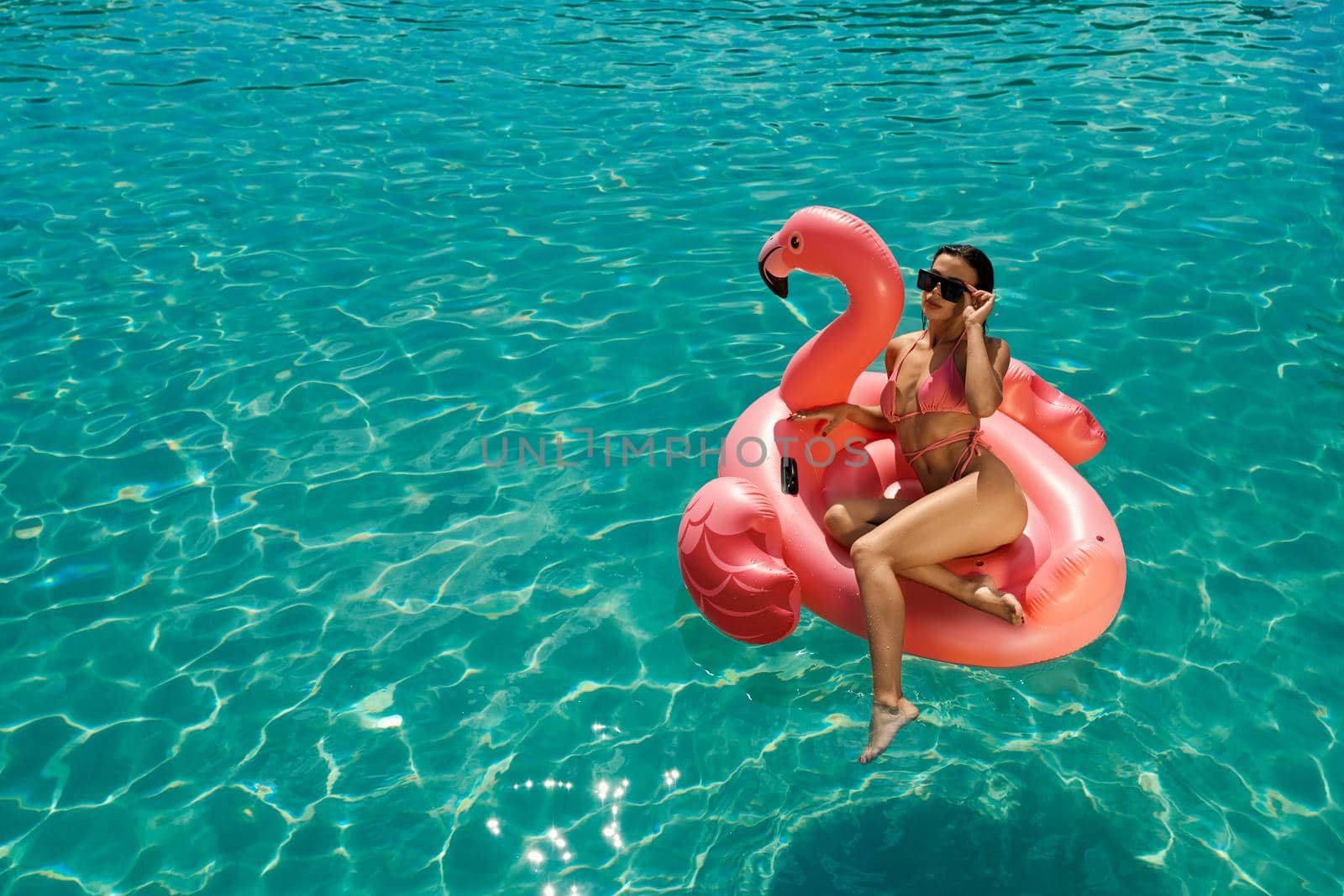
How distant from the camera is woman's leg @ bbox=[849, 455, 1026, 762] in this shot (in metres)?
3.41

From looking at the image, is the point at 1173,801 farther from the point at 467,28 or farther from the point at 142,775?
the point at 467,28

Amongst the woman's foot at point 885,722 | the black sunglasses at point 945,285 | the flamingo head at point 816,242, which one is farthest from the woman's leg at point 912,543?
the flamingo head at point 816,242

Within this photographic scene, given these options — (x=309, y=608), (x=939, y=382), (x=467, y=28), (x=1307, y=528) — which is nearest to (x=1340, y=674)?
(x=1307, y=528)

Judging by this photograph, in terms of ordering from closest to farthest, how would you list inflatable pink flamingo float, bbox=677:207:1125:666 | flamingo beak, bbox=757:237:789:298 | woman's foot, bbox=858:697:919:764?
woman's foot, bbox=858:697:919:764, inflatable pink flamingo float, bbox=677:207:1125:666, flamingo beak, bbox=757:237:789:298

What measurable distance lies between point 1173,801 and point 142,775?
3.32 m

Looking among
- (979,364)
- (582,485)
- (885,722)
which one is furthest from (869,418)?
(582,485)

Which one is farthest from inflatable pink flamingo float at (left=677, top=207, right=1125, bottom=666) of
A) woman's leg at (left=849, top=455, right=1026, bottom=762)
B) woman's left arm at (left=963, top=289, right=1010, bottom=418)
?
woman's left arm at (left=963, top=289, right=1010, bottom=418)

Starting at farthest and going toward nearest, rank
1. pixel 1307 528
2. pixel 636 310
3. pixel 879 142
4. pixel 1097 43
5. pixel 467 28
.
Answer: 1. pixel 467 28
2. pixel 1097 43
3. pixel 879 142
4. pixel 636 310
5. pixel 1307 528

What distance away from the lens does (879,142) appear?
28.5 ft

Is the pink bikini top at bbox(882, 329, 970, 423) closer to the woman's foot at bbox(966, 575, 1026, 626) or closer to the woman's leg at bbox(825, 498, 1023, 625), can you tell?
the woman's leg at bbox(825, 498, 1023, 625)

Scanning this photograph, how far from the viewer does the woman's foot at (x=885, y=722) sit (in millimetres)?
3291

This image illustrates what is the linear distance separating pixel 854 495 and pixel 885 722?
99cm

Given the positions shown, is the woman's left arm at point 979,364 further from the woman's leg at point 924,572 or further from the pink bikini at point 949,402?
the woman's leg at point 924,572

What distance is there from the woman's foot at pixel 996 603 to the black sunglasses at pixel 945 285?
0.93 meters
